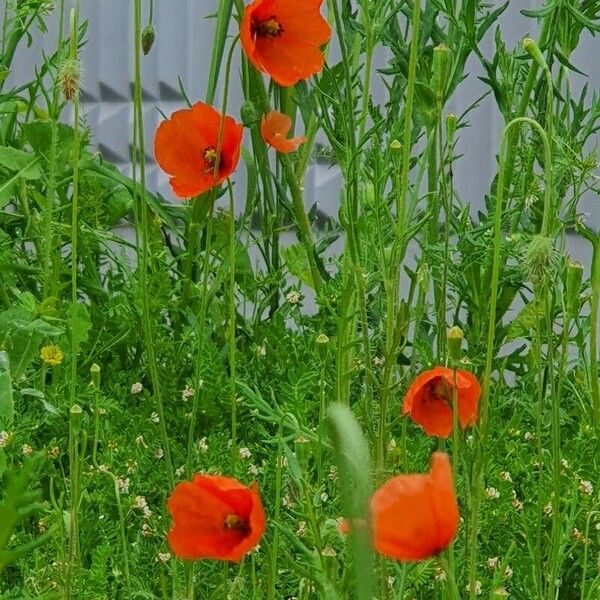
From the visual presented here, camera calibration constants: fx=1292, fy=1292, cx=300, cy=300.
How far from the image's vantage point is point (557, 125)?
90cm

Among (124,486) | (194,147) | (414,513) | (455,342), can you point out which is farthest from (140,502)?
(414,513)

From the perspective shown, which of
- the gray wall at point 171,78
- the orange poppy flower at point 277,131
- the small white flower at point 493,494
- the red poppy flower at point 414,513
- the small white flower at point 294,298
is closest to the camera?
the red poppy flower at point 414,513

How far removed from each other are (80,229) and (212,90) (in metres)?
0.41

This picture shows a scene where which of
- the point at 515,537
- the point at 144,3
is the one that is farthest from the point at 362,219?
the point at 144,3

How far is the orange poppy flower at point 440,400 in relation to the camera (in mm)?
548

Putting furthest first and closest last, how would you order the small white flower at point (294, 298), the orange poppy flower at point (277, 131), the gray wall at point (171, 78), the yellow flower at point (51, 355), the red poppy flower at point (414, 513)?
the gray wall at point (171, 78)
the small white flower at point (294, 298)
the yellow flower at point (51, 355)
the orange poppy flower at point (277, 131)
the red poppy flower at point (414, 513)

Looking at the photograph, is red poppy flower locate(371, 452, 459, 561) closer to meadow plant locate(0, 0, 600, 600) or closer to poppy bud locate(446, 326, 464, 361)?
meadow plant locate(0, 0, 600, 600)

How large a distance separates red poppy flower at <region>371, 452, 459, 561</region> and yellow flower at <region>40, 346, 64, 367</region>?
62 cm

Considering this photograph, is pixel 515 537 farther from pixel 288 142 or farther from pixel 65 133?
pixel 65 133

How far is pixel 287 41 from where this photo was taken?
60 cm

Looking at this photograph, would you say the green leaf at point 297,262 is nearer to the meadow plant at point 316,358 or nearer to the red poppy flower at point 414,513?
the meadow plant at point 316,358

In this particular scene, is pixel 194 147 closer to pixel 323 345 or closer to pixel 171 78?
pixel 323 345

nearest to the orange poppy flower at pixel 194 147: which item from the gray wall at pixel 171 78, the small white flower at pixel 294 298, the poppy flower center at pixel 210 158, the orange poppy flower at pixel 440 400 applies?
the poppy flower center at pixel 210 158

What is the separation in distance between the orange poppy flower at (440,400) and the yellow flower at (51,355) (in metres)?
0.41
